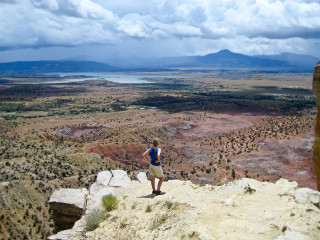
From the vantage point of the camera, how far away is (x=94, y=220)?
347 inches

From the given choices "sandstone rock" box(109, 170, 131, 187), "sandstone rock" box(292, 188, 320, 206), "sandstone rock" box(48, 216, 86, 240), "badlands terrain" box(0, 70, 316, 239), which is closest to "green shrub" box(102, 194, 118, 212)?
"sandstone rock" box(48, 216, 86, 240)

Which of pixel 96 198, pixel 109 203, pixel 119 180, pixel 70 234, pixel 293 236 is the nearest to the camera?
pixel 293 236

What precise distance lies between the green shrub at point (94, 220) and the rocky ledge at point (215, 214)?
0.46 ft

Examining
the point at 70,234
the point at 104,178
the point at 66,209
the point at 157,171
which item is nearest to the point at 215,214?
the point at 157,171

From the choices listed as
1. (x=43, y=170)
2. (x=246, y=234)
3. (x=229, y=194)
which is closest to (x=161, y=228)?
(x=246, y=234)

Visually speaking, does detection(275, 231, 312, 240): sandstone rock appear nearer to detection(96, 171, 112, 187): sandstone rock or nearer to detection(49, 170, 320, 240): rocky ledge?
detection(49, 170, 320, 240): rocky ledge

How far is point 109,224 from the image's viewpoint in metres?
8.70

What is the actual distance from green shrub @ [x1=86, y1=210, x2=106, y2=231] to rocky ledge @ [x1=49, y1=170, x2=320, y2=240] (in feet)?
0.46

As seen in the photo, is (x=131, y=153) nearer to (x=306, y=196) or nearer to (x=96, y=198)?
(x=96, y=198)

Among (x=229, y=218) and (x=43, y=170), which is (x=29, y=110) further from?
(x=229, y=218)

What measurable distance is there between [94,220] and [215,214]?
12.6 feet

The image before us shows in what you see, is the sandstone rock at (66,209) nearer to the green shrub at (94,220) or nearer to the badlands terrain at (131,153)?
Result: the green shrub at (94,220)

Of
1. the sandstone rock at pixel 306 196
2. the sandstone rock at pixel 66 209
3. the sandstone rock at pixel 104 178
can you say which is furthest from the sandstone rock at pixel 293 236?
the sandstone rock at pixel 104 178

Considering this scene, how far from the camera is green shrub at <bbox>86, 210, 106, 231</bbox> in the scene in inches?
345
